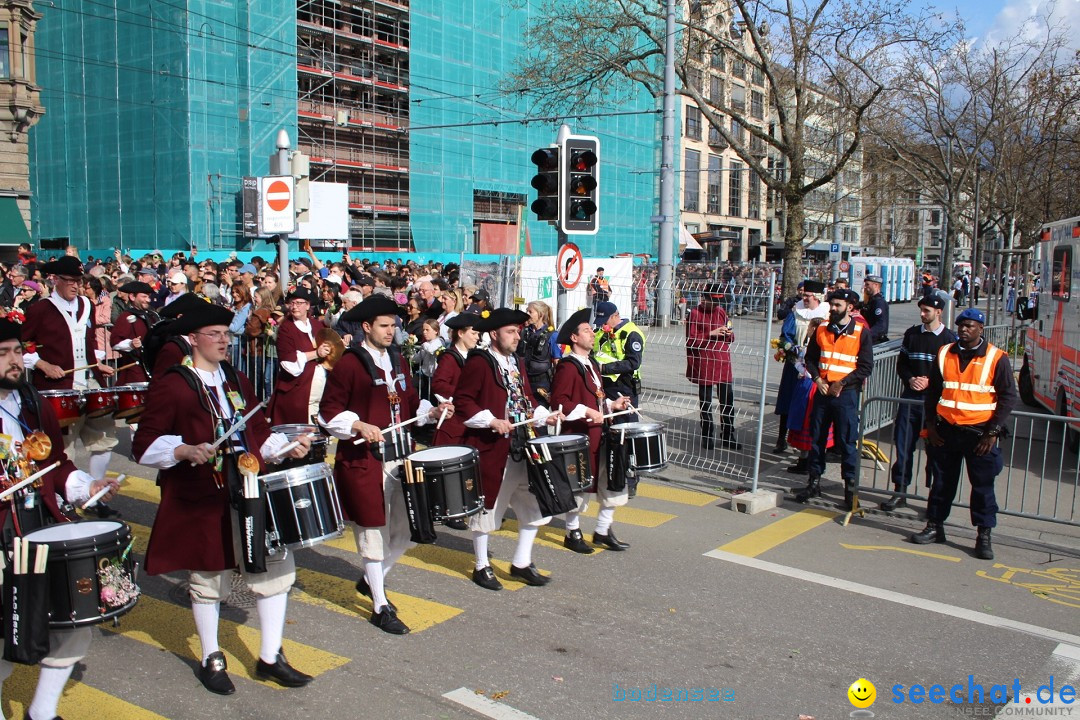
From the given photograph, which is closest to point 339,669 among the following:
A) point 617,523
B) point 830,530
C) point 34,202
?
point 617,523

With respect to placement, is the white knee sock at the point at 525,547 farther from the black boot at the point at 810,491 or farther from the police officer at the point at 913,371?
the police officer at the point at 913,371

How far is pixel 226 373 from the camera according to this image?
4.74m

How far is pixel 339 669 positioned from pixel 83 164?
40882 millimetres

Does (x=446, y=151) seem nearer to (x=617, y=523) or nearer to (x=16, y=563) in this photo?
(x=617, y=523)

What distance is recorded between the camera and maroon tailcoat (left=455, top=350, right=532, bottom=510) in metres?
6.25

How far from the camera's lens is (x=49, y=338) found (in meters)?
8.24

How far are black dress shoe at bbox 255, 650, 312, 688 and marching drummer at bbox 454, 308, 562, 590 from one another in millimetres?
1660

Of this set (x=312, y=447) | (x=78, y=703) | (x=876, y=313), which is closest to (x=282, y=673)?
(x=78, y=703)

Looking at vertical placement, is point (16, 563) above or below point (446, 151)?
below

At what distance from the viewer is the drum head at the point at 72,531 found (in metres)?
3.88

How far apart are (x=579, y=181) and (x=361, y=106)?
36.7 m

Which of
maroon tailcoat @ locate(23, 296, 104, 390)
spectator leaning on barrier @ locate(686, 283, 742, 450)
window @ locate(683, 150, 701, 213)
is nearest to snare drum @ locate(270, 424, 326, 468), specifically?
maroon tailcoat @ locate(23, 296, 104, 390)

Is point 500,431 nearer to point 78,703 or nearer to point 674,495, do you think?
point 78,703

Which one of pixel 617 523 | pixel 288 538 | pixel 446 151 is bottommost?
pixel 617 523
